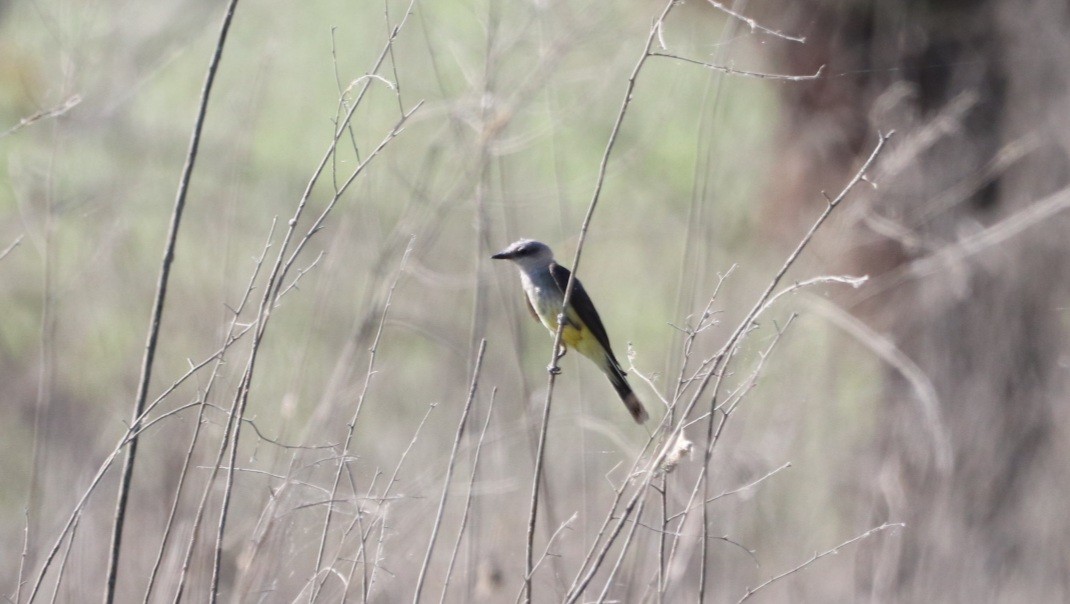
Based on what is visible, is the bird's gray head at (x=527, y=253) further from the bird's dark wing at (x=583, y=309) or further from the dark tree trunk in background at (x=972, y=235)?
the dark tree trunk in background at (x=972, y=235)

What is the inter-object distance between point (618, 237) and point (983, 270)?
2868 mm

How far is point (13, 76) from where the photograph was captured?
7422mm

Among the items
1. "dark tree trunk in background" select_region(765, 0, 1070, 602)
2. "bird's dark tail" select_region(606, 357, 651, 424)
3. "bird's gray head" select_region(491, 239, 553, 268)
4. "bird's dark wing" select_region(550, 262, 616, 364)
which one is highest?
"dark tree trunk in background" select_region(765, 0, 1070, 602)

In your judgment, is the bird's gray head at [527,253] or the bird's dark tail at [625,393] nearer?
the bird's dark tail at [625,393]

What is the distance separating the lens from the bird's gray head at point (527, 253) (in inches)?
167

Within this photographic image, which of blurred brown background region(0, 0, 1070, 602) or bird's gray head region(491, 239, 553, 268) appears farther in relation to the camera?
bird's gray head region(491, 239, 553, 268)

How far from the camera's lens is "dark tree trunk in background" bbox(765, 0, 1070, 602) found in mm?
6141

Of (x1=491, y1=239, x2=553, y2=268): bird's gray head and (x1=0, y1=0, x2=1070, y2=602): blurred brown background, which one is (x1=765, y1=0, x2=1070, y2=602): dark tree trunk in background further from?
(x1=491, y1=239, x2=553, y2=268): bird's gray head

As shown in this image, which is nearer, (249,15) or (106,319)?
(106,319)

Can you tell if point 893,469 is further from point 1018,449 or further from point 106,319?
point 106,319

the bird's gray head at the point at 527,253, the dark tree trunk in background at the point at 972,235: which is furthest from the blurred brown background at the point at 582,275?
the bird's gray head at the point at 527,253

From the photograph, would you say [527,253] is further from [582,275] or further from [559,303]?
[582,275]

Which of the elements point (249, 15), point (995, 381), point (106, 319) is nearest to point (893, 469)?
point (995, 381)

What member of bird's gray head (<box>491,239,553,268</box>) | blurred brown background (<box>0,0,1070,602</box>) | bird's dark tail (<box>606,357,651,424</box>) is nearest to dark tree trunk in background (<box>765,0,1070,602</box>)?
blurred brown background (<box>0,0,1070,602</box>)
